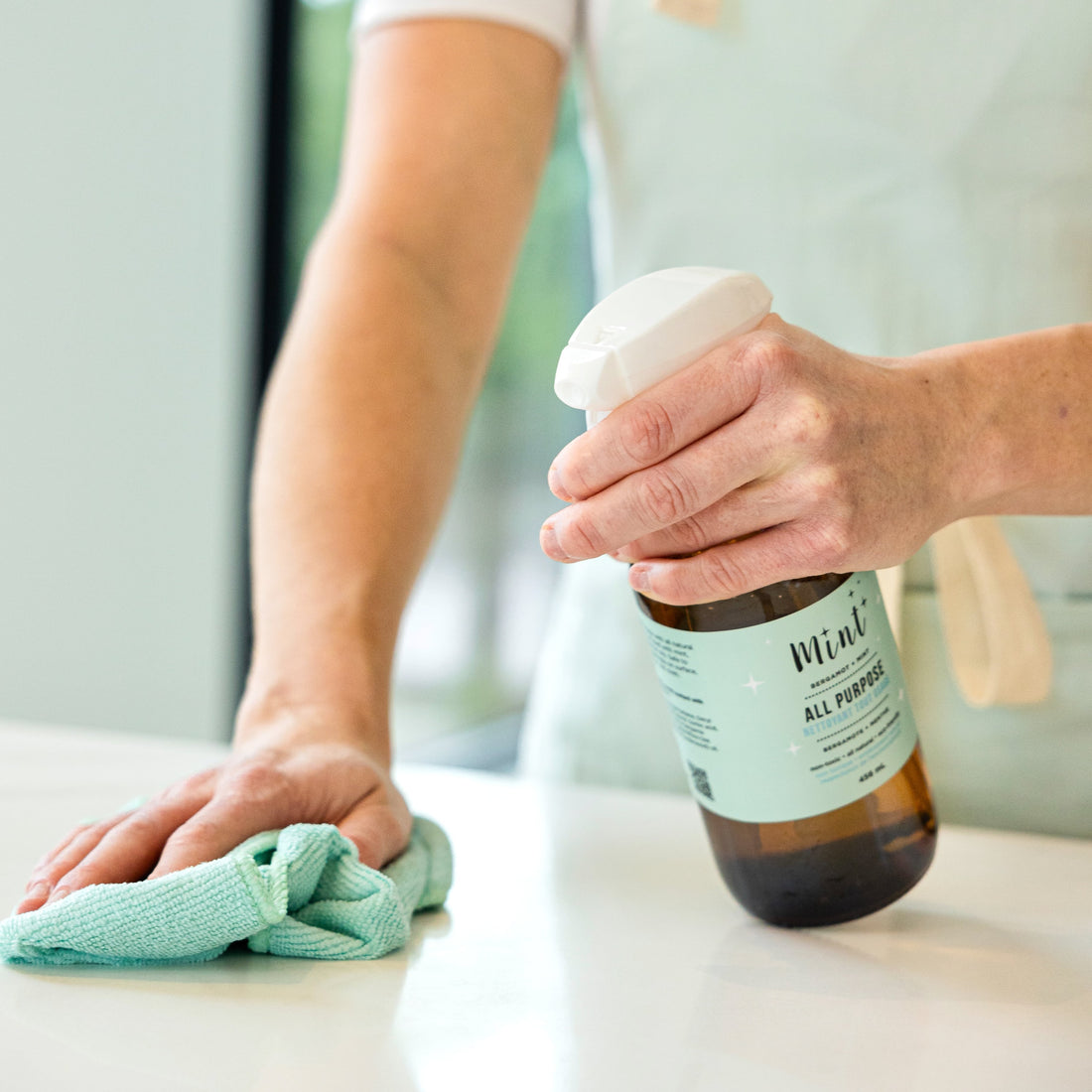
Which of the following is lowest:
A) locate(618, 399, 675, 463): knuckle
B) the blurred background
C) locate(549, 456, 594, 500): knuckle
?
the blurred background

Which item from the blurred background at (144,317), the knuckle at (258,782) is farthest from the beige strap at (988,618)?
the blurred background at (144,317)

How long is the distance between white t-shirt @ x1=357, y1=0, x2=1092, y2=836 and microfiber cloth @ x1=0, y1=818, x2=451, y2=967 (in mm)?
349

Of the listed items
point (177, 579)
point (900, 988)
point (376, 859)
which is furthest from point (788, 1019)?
point (177, 579)

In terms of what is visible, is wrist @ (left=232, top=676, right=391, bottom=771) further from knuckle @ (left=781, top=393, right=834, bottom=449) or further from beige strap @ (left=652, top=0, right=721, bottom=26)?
beige strap @ (left=652, top=0, right=721, bottom=26)

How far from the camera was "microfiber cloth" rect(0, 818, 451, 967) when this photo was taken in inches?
15.3

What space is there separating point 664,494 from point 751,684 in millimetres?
78

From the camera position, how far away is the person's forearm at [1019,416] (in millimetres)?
428

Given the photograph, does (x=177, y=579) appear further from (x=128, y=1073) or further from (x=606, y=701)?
(x=128, y=1073)

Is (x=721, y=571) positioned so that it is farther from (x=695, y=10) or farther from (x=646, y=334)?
(x=695, y=10)

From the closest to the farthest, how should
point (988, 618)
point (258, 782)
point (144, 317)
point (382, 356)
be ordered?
point (258, 782)
point (988, 618)
point (382, 356)
point (144, 317)

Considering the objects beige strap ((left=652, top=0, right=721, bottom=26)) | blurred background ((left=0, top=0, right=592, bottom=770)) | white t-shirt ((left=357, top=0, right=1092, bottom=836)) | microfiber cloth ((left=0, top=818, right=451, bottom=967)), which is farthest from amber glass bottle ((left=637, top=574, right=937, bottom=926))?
blurred background ((left=0, top=0, right=592, bottom=770))

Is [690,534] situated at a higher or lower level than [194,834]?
higher

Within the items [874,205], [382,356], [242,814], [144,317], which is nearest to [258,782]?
[242,814]

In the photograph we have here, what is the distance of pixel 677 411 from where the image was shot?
375mm
